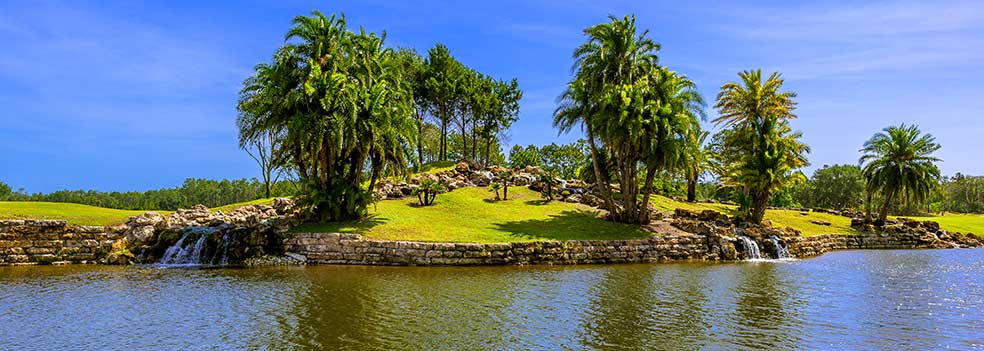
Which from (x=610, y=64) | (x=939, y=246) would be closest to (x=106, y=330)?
(x=610, y=64)

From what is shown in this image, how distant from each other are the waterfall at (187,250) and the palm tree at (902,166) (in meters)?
49.6

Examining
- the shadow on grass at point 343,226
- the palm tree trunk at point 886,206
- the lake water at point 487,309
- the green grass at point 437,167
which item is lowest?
the lake water at point 487,309

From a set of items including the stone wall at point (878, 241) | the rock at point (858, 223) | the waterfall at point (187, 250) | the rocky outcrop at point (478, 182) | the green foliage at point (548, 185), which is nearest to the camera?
the waterfall at point (187, 250)

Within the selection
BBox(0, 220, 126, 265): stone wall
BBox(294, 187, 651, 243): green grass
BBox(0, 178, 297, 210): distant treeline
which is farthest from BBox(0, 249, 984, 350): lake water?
BBox(0, 178, 297, 210): distant treeline

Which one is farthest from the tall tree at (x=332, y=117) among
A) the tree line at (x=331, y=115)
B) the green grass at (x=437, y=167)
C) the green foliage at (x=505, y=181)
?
the green grass at (x=437, y=167)

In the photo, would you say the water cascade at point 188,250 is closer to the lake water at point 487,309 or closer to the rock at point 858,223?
the lake water at point 487,309

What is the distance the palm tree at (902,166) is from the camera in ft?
155

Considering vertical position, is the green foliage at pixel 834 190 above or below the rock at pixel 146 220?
above

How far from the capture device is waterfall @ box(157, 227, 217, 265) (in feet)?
93.6

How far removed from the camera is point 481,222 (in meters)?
35.6

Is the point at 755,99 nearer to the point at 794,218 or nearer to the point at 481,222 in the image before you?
the point at 794,218

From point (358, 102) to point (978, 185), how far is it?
140 metres

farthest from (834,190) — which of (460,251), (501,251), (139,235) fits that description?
(139,235)

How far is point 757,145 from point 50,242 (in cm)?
4371
